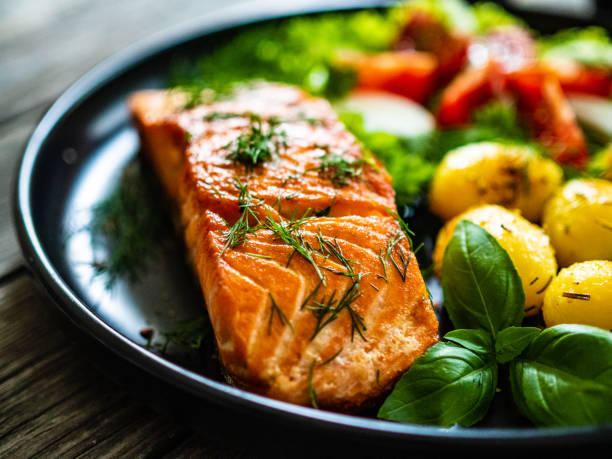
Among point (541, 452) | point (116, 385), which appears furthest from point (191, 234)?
point (541, 452)

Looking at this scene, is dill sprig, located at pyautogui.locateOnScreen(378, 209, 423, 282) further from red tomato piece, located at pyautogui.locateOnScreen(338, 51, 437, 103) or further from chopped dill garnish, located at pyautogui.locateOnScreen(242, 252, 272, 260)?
red tomato piece, located at pyautogui.locateOnScreen(338, 51, 437, 103)

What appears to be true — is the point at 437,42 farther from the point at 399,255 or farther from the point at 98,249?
the point at 98,249

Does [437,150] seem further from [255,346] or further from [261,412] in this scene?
[261,412]

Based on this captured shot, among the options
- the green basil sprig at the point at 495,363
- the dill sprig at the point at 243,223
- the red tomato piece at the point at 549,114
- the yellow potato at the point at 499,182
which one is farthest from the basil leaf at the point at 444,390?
the red tomato piece at the point at 549,114

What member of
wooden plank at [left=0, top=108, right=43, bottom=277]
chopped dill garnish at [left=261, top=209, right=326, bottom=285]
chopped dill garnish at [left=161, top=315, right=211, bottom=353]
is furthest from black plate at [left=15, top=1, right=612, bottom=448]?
chopped dill garnish at [left=261, top=209, right=326, bottom=285]

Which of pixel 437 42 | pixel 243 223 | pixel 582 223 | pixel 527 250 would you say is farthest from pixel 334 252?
pixel 437 42

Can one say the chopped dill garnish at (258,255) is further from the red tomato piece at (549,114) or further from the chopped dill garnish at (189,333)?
the red tomato piece at (549,114)
